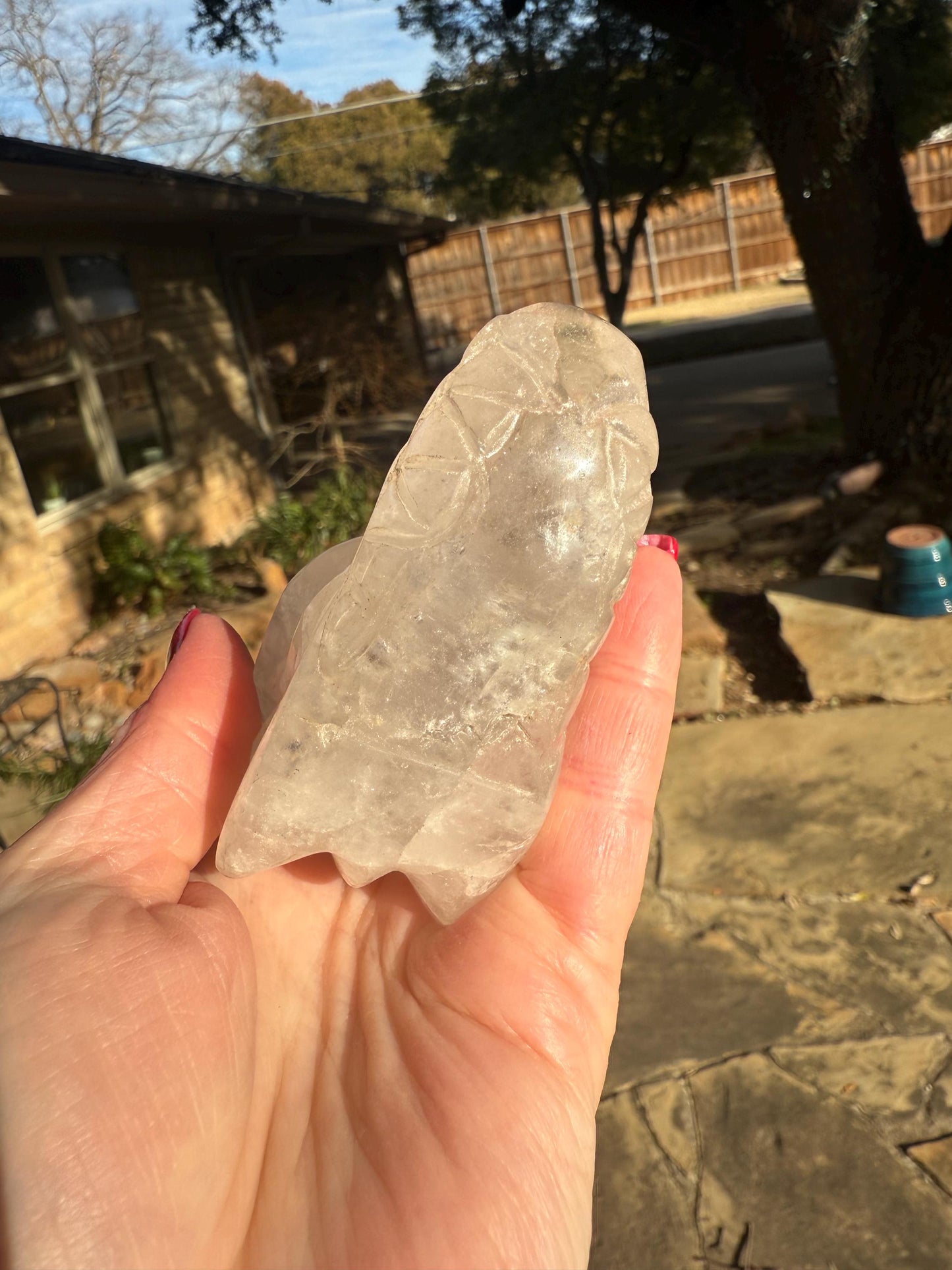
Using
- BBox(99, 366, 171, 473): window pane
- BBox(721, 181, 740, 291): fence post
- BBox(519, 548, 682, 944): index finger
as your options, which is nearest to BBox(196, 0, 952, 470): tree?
BBox(99, 366, 171, 473): window pane

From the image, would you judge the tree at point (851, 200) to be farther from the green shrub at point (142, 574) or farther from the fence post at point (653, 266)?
the fence post at point (653, 266)

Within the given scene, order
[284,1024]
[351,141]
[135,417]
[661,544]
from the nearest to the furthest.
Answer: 1. [284,1024]
2. [661,544]
3. [135,417]
4. [351,141]

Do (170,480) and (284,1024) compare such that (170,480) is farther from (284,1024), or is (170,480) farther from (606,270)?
(284,1024)

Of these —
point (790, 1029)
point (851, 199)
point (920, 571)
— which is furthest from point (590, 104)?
point (790, 1029)

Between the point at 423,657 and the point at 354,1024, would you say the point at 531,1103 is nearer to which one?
the point at 354,1024

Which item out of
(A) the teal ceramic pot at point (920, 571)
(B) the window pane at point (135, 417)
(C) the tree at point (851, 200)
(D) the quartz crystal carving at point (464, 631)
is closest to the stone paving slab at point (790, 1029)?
(A) the teal ceramic pot at point (920, 571)
